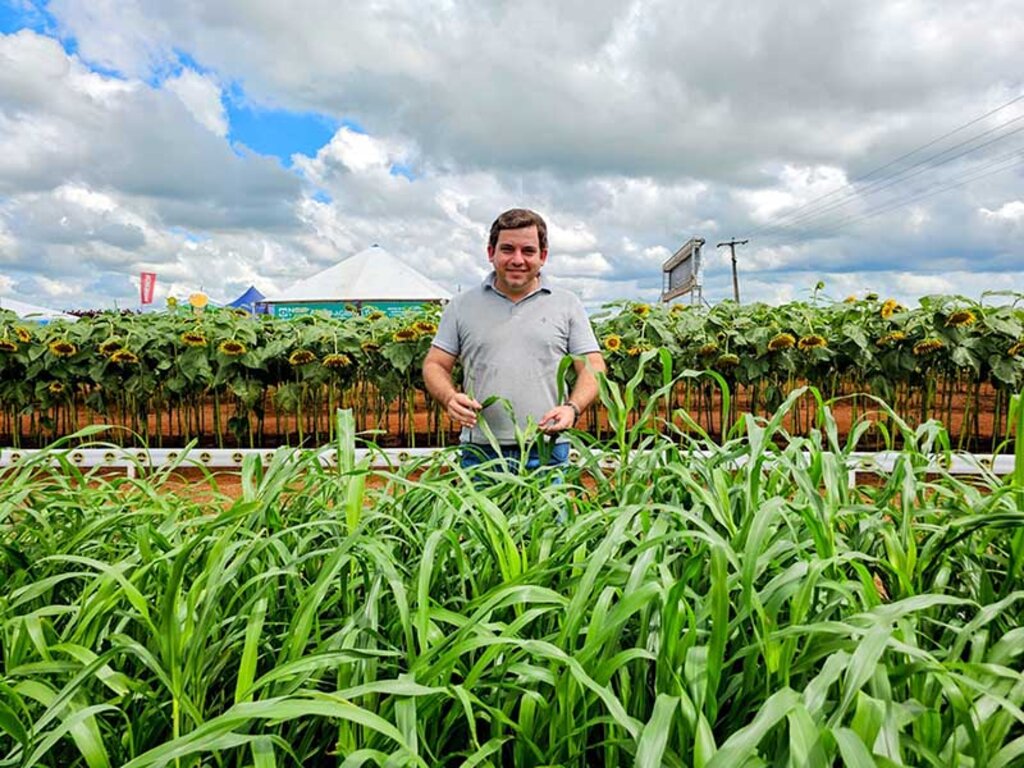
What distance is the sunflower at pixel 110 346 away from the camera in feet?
17.3

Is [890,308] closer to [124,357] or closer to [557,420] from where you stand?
[557,420]

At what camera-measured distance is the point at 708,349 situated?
207 inches

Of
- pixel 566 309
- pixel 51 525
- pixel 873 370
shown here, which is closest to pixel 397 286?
pixel 873 370

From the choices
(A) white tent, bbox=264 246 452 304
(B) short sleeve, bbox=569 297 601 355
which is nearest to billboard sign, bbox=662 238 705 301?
(A) white tent, bbox=264 246 452 304

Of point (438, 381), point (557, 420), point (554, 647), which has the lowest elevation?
point (554, 647)

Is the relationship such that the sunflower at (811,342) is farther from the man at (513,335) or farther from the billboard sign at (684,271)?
the billboard sign at (684,271)

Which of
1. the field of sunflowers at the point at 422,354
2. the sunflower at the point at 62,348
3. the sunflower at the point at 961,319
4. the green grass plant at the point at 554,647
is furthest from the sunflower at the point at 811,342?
the sunflower at the point at 62,348

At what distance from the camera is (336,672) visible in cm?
86

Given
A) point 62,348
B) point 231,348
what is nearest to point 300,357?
point 231,348

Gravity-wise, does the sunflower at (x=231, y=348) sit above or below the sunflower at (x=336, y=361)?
above

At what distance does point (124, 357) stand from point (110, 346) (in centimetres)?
14

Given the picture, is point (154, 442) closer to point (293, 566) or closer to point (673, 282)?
point (293, 566)

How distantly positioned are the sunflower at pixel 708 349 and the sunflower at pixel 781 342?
39cm

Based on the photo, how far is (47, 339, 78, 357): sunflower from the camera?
536 centimetres
